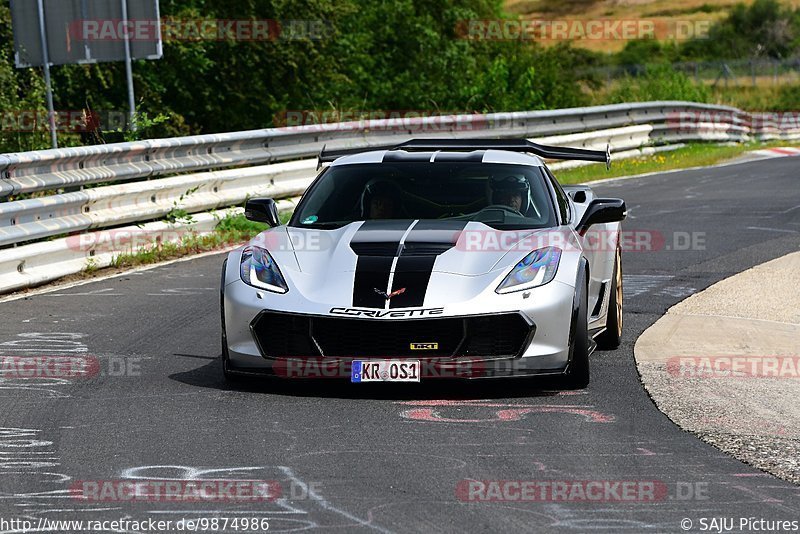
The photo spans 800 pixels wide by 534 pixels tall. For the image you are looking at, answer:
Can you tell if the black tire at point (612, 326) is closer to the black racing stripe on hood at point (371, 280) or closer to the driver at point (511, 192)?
the driver at point (511, 192)

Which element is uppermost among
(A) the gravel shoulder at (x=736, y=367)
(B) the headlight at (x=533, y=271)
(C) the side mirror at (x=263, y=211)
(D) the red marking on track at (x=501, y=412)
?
(C) the side mirror at (x=263, y=211)

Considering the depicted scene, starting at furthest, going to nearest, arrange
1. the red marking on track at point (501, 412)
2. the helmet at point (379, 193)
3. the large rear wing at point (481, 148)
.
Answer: the large rear wing at point (481, 148), the helmet at point (379, 193), the red marking on track at point (501, 412)

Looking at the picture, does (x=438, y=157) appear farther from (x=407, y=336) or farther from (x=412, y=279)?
(x=407, y=336)

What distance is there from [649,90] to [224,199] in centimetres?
2359

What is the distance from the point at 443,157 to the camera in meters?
8.98

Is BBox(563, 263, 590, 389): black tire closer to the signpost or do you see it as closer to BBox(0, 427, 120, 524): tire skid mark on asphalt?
BBox(0, 427, 120, 524): tire skid mark on asphalt

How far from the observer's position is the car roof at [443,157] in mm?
8945

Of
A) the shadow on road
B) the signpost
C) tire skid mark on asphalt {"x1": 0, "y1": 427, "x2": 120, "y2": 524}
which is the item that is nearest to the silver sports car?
the shadow on road

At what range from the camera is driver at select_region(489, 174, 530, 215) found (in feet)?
28.2

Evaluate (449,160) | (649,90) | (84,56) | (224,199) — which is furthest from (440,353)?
(649,90)

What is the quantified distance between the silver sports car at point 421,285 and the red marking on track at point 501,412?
16 centimetres

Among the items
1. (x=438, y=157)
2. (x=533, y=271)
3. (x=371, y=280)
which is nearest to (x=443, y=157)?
(x=438, y=157)

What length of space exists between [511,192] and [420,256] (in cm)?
121

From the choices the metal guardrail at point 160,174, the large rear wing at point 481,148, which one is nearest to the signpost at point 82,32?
the metal guardrail at point 160,174
